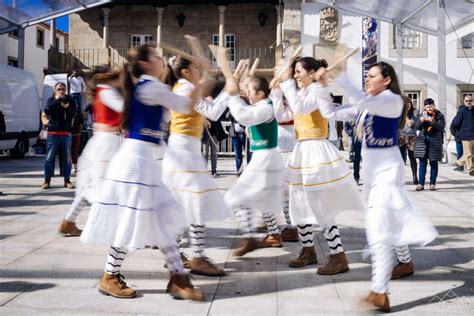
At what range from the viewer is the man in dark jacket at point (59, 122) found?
948cm

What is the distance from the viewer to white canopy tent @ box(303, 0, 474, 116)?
1566 centimetres

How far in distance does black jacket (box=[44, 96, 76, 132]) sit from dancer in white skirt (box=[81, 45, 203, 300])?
602cm

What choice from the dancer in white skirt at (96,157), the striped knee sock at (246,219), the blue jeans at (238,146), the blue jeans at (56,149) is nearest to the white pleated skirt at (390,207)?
the striped knee sock at (246,219)

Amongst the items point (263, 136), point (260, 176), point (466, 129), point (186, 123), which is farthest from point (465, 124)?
point (186, 123)

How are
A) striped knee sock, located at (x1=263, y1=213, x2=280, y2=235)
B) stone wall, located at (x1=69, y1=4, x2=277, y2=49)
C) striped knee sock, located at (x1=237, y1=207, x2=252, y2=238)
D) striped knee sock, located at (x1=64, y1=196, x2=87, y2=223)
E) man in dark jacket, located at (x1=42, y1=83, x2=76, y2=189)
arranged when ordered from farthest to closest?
stone wall, located at (x1=69, y1=4, x2=277, y2=49)
man in dark jacket, located at (x1=42, y1=83, x2=76, y2=189)
striped knee sock, located at (x1=64, y1=196, x2=87, y2=223)
striped knee sock, located at (x1=263, y1=213, x2=280, y2=235)
striped knee sock, located at (x1=237, y1=207, x2=252, y2=238)

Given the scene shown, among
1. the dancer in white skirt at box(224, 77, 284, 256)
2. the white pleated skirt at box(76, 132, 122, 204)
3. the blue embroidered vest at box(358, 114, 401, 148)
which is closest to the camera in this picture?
the blue embroidered vest at box(358, 114, 401, 148)

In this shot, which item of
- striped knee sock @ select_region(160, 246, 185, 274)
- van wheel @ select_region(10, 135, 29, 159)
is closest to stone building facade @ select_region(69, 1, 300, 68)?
van wheel @ select_region(10, 135, 29, 159)

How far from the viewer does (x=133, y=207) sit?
3.74m

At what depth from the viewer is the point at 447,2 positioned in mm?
15461

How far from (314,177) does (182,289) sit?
156cm

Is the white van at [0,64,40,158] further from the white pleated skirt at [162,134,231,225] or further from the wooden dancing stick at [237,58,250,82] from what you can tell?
the white pleated skirt at [162,134,231,225]

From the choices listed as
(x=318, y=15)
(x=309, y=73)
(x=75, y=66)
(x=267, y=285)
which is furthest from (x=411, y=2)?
(x=75, y=66)

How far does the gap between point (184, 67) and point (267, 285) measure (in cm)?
204

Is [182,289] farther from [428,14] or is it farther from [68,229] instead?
[428,14]
